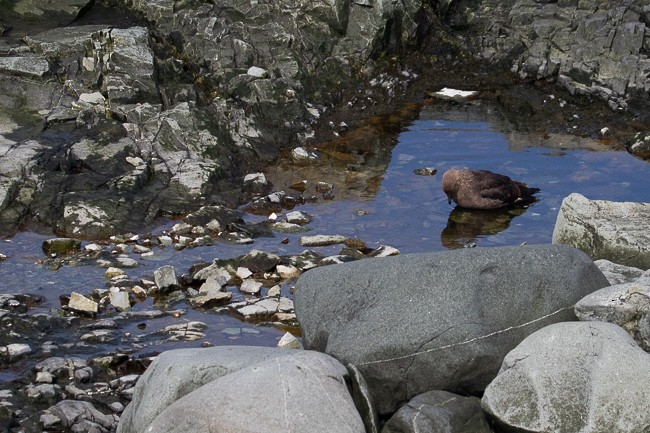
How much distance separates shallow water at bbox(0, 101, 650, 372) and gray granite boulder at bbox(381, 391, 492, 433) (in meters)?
2.48

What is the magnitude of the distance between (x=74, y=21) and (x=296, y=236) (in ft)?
23.3

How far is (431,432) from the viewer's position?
255 inches

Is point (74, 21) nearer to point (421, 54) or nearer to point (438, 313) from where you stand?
point (421, 54)

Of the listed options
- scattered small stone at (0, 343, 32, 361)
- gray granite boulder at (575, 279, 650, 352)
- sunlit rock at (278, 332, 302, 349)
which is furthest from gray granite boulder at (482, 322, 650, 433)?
scattered small stone at (0, 343, 32, 361)

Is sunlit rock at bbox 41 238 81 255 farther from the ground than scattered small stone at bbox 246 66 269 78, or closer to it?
closer to it

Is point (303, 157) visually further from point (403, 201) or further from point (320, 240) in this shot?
point (320, 240)

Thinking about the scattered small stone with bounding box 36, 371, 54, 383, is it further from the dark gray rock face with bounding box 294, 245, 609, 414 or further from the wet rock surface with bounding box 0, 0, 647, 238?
the wet rock surface with bounding box 0, 0, 647, 238

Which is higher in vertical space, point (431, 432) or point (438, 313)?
point (438, 313)

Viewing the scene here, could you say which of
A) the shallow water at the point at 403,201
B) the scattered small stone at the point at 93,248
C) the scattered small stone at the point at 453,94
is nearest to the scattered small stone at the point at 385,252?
the shallow water at the point at 403,201

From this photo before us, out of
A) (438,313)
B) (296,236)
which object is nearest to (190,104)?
(296,236)

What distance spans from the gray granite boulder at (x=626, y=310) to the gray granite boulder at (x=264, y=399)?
1.82 meters

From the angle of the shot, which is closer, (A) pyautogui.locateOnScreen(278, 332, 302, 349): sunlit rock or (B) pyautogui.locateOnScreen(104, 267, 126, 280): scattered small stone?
(A) pyautogui.locateOnScreen(278, 332, 302, 349): sunlit rock

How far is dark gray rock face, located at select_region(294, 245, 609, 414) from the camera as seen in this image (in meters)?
6.87

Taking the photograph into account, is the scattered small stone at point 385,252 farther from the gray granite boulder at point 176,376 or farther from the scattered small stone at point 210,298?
the gray granite boulder at point 176,376
